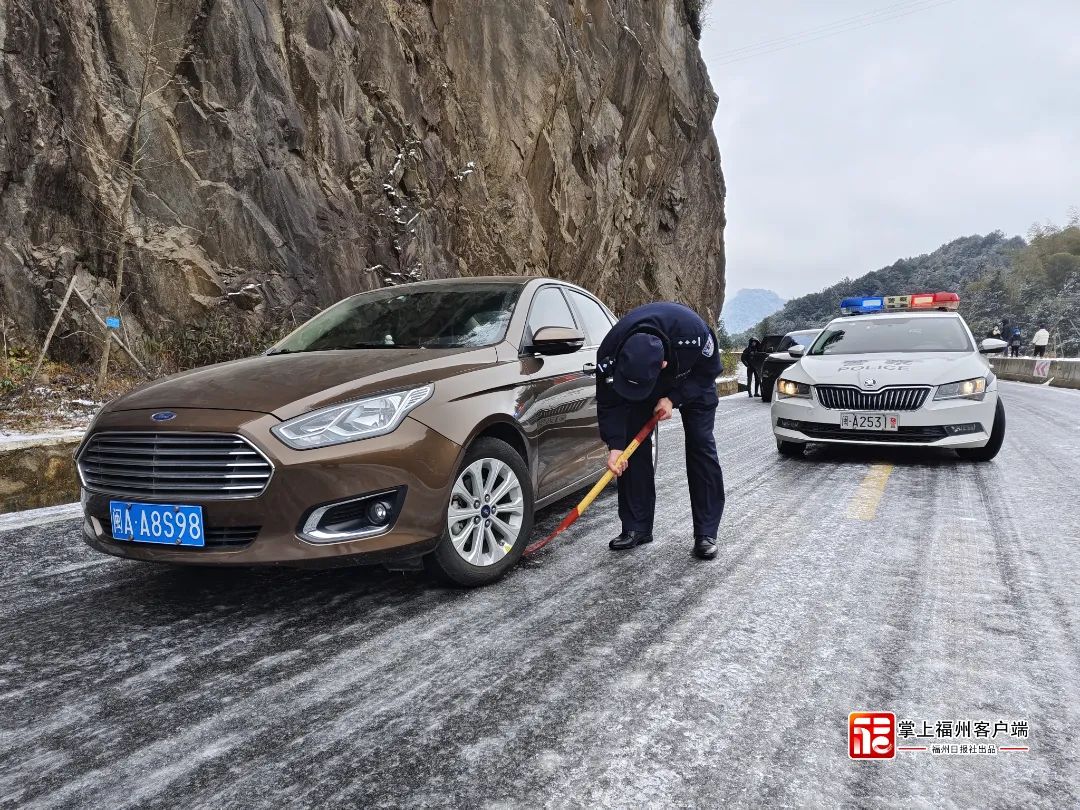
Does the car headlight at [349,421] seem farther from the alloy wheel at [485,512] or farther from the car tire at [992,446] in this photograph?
the car tire at [992,446]

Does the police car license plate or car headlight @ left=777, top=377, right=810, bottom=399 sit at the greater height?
car headlight @ left=777, top=377, right=810, bottom=399

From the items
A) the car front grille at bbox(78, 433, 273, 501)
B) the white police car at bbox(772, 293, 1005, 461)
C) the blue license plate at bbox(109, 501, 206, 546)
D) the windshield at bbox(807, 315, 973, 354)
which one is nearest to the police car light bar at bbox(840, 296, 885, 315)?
the windshield at bbox(807, 315, 973, 354)

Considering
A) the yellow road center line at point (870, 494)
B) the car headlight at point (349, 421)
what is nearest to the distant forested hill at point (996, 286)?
the yellow road center line at point (870, 494)

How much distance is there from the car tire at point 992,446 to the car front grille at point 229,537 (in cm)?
628

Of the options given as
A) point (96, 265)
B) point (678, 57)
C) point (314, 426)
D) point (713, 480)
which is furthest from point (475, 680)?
point (678, 57)

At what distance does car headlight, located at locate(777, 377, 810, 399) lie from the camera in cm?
695

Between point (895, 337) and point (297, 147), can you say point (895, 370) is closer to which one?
point (895, 337)

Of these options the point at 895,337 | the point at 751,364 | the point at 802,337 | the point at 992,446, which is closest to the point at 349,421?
the point at 992,446

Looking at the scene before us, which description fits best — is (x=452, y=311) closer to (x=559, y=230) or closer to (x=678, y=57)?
(x=559, y=230)

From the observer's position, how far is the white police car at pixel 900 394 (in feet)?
21.0

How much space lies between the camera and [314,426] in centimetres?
292

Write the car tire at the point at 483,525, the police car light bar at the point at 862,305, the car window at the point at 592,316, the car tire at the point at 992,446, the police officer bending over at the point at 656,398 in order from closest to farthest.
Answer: the car tire at the point at 483,525 < the police officer bending over at the point at 656,398 < the car window at the point at 592,316 < the car tire at the point at 992,446 < the police car light bar at the point at 862,305

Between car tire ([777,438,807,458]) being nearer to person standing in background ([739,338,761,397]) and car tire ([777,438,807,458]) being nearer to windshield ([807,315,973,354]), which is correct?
windshield ([807,315,973,354])

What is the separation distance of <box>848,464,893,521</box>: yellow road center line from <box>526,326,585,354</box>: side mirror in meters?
2.20
